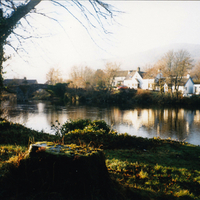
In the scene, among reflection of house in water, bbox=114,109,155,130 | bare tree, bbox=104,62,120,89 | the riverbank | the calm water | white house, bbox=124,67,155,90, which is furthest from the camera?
white house, bbox=124,67,155,90

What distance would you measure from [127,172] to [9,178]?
265cm

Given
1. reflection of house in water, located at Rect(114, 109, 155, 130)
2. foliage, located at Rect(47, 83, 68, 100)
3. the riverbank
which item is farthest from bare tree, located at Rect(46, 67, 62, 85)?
the riverbank

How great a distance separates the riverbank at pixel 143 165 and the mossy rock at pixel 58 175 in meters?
0.10

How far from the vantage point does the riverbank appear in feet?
11.4

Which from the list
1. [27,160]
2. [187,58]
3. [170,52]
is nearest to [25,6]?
[27,160]

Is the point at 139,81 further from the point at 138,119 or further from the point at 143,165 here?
the point at 143,165

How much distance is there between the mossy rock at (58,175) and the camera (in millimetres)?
2721

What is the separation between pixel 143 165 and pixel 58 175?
283cm

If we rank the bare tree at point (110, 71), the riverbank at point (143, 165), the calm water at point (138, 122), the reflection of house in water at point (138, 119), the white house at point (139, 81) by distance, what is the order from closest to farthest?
the riverbank at point (143, 165) < the calm water at point (138, 122) < the reflection of house in water at point (138, 119) < the bare tree at point (110, 71) < the white house at point (139, 81)

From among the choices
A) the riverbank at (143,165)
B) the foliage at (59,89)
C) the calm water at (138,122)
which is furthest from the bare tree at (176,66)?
the riverbank at (143,165)

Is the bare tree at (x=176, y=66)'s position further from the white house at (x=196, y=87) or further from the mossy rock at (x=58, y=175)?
the mossy rock at (x=58, y=175)

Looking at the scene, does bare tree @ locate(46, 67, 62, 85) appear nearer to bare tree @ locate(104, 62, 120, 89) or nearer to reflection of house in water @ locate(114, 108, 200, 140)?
bare tree @ locate(104, 62, 120, 89)

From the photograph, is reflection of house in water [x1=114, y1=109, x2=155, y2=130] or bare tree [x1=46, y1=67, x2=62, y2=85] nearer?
reflection of house in water [x1=114, y1=109, x2=155, y2=130]

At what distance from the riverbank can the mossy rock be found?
0.10 m
